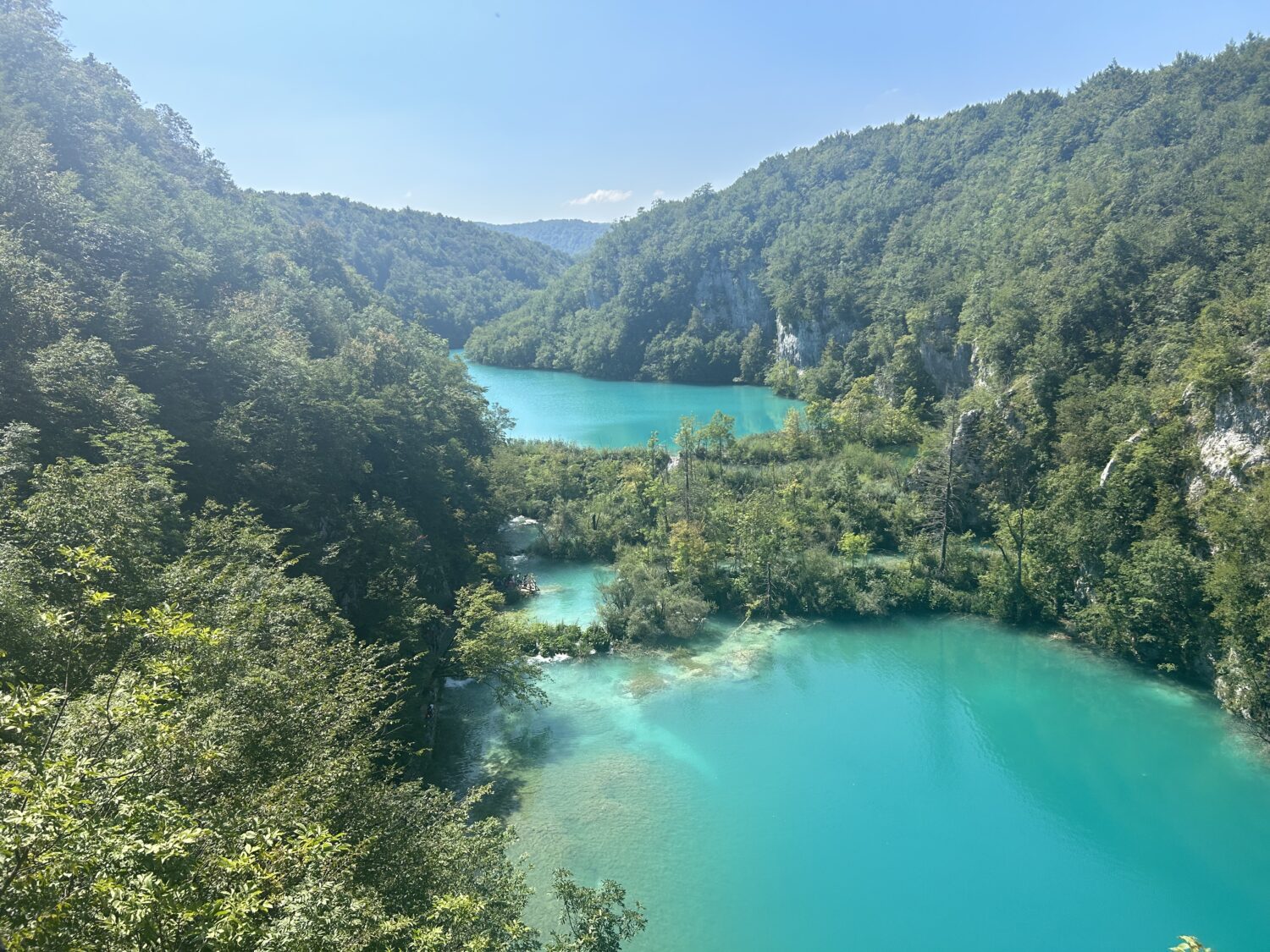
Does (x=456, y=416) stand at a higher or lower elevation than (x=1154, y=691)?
higher

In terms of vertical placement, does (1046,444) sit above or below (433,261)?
below

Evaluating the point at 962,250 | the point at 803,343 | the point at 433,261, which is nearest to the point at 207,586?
the point at 962,250

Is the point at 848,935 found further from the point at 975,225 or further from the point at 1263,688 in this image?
the point at 975,225

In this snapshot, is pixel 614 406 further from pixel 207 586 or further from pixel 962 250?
pixel 207 586

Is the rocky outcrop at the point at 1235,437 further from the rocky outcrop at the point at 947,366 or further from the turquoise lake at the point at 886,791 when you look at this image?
the rocky outcrop at the point at 947,366

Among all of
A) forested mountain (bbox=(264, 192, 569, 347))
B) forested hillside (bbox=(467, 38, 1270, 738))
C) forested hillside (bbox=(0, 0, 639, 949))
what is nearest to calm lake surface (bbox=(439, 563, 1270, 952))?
forested hillside (bbox=(467, 38, 1270, 738))

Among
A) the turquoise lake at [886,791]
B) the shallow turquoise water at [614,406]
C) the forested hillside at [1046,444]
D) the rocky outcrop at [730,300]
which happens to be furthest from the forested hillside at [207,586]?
the rocky outcrop at [730,300]

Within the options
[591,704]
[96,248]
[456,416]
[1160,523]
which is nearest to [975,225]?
[1160,523]
